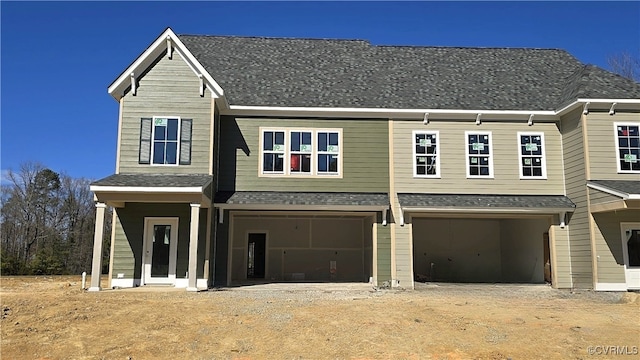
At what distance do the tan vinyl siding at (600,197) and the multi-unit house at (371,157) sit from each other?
52 millimetres

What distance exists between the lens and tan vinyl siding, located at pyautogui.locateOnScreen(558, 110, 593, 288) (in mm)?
16047

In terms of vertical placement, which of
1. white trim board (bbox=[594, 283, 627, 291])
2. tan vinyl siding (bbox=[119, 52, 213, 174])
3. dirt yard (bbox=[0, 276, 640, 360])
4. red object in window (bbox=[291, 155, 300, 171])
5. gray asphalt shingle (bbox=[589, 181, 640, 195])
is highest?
tan vinyl siding (bbox=[119, 52, 213, 174])

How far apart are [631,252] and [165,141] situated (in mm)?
15058

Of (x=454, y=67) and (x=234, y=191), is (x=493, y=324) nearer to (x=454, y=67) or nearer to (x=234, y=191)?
(x=234, y=191)

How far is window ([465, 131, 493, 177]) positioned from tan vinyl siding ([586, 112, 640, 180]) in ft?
10.2

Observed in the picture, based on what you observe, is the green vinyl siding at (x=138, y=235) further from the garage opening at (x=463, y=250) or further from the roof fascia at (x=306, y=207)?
the garage opening at (x=463, y=250)

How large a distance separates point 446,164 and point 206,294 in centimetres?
910

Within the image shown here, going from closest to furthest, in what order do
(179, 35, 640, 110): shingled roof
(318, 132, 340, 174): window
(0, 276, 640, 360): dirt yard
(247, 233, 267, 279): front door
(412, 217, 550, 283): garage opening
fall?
(0, 276, 640, 360): dirt yard, (318, 132, 340, 174): window, (179, 35, 640, 110): shingled roof, (247, 233, 267, 279): front door, (412, 217, 550, 283): garage opening

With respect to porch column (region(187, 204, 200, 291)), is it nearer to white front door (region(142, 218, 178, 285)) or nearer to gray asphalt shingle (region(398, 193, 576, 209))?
white front door (region(142, 218, 178, 285))

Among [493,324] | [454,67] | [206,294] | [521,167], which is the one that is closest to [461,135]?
[521,167]

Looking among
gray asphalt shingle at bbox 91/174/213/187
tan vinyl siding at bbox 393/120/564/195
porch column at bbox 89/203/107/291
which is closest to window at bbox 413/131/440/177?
tan vinyl siding at bbox 393/120/564/195

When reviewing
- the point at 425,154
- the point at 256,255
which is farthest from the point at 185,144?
the point at 425,154

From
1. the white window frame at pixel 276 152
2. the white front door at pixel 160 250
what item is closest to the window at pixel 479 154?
the white window frame at pixel 276 152

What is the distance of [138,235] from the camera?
1585cm
